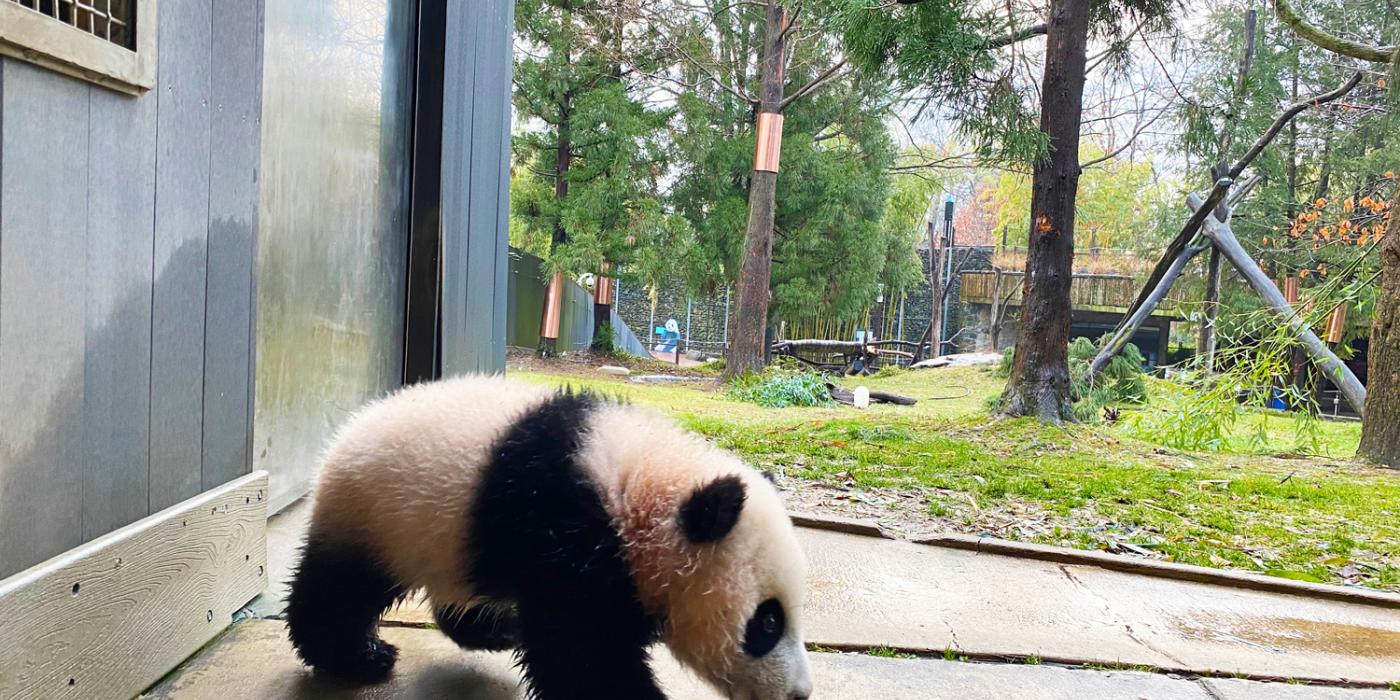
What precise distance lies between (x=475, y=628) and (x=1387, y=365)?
17.5ft

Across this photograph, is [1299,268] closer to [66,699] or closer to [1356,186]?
[1356,186]

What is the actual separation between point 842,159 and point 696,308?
4138 millimetres

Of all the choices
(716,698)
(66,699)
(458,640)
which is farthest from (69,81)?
(716,698)

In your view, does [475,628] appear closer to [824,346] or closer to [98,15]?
[98,15]

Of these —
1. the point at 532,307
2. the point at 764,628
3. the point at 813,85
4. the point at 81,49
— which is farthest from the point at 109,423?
the point at 532,307

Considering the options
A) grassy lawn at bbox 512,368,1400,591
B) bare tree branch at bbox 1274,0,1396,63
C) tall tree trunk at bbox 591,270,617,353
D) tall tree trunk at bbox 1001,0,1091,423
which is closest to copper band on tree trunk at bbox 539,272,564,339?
tall tree trunk at bbox 591,270,617,353

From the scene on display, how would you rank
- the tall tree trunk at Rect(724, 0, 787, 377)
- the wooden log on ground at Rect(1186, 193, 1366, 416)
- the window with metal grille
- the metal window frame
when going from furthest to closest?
1. the tall tree trunk at Rect(724, 0, 787, 377)
2. the wooden log on ground at Rect(1186, 193, 1366, 416)
3. the window with metal grille
4. the metal window frame

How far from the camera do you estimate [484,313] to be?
3.32 m

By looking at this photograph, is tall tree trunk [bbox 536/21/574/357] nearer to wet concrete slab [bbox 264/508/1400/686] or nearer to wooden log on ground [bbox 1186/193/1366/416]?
wooden log on ground [bbox 1186/193/1366/416]

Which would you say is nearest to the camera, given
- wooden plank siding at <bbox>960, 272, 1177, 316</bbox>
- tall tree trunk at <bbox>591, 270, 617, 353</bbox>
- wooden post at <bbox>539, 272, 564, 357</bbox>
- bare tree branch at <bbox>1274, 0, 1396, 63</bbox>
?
bare tree branch at <bbox>1274, 0, 1396, 63</bbox>

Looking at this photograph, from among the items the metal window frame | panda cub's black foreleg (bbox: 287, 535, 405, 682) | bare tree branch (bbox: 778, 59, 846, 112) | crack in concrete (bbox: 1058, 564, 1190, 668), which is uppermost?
bare tree branch (bbox: 778, 59, 846, 112)

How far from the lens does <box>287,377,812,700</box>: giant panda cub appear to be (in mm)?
1269

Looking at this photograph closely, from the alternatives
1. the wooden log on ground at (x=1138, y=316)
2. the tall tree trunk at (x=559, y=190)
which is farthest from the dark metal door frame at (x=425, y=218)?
the tall tree trunk at (x=559, y=190)

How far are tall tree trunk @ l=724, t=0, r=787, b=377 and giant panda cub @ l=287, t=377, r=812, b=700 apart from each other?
305 inches
